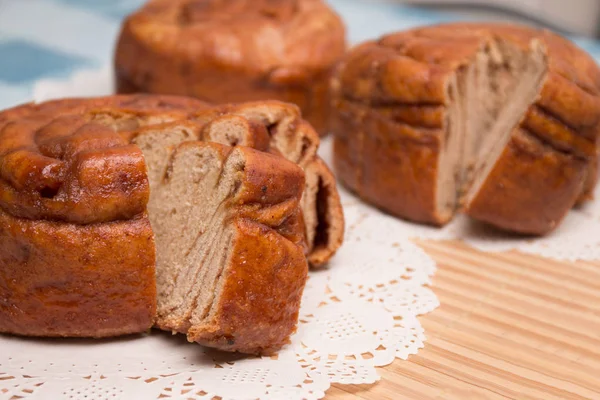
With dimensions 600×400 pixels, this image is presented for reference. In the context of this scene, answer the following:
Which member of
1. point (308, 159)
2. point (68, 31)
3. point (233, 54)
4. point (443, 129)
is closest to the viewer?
point (308, 159)

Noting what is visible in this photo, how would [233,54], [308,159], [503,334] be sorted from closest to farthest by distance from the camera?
[503,334], [308,159], [233,54]

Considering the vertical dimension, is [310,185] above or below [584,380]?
above

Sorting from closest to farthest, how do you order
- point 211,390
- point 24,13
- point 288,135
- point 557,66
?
point 211,390
point 288,135
point 557,66
point 24,13

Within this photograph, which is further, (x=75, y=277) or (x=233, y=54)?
(x=233, y=54)

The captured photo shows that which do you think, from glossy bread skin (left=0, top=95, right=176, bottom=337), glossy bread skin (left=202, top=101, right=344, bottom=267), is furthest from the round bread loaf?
glossy bread skin (left=202, top=101, right=344, bottom=267)

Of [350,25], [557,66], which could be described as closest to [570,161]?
[557,66]

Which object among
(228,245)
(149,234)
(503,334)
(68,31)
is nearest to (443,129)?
(503,334)

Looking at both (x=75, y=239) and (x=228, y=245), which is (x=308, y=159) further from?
(x=75, y=239)

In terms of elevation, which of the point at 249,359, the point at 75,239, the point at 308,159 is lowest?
the point at 249,359

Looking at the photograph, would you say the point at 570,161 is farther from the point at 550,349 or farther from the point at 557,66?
the point at 550,349
